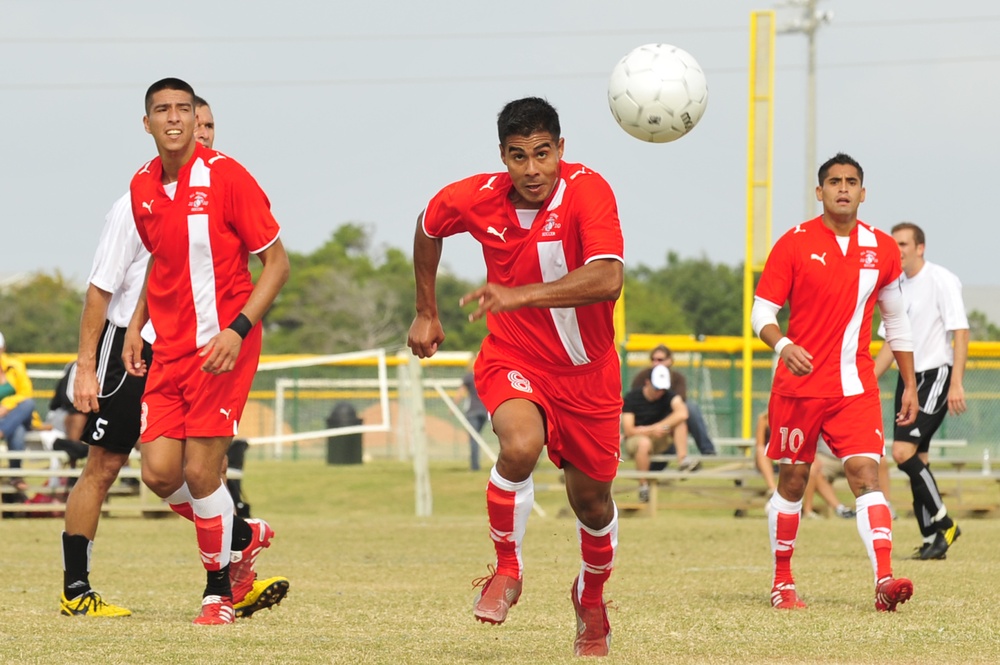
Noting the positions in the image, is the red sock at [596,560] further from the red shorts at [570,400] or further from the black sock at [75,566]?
the black sock at [75,566]

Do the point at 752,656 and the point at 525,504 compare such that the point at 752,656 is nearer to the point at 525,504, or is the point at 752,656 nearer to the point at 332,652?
the point at 525,504

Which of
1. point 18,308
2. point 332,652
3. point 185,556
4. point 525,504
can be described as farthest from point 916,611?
point 18,308

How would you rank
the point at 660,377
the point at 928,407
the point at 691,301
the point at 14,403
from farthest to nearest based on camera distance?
1. the point at 691,301
2. the point at 14,403
3. the point at 660,377
4. the point at 928,407

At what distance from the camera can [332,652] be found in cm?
559

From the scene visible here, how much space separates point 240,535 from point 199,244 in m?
1.48

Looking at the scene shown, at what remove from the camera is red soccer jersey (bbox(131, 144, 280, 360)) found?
258 inches

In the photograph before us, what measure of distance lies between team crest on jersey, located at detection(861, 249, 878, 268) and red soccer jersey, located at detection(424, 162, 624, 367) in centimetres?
242

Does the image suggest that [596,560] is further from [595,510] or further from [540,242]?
[540,242]

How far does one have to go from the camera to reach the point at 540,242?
569 centimetres

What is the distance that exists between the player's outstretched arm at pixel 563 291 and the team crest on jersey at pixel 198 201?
1.86 meters

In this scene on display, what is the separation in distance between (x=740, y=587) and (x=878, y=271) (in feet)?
6.53

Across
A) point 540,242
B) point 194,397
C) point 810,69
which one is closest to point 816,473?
point 194,397

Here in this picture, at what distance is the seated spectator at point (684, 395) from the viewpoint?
1756cm

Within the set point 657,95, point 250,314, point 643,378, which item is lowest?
point 643,378
